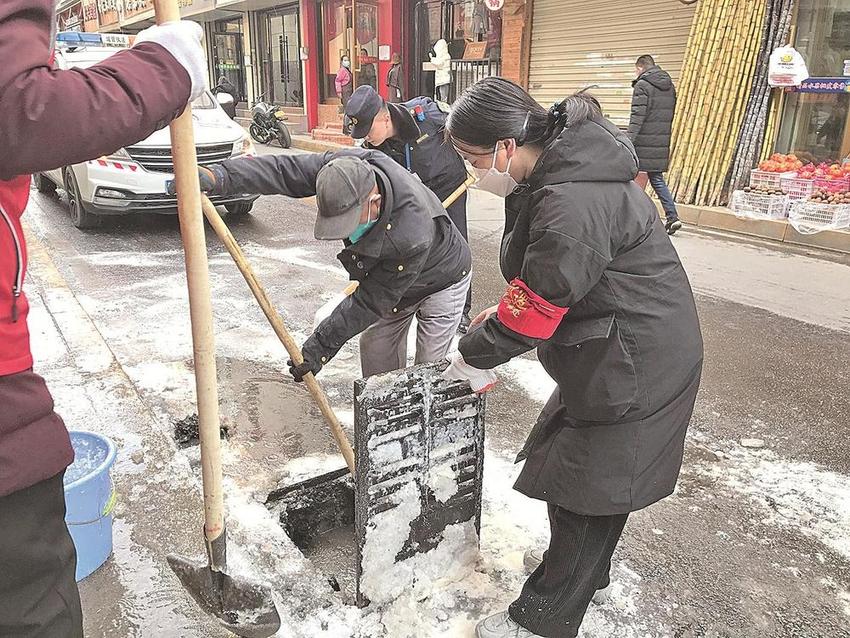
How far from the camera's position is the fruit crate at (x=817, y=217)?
7630mm

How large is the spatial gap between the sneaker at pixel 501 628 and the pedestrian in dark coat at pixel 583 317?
0.46 ft

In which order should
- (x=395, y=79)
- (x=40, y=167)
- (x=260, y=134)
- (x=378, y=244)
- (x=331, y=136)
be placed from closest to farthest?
1. (x=40, y=167)
2. (x=378, y=244)
3. (x=395, y=79)
4. (x=331, y=136)
5. (x=260, y=134)

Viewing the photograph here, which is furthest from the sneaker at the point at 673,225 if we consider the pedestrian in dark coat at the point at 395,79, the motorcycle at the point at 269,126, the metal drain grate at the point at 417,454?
the motorcycle at the point at 269,126

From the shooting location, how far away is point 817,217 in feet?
25.5

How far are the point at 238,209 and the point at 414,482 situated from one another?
7565 millimetres

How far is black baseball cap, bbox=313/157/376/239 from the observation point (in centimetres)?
259

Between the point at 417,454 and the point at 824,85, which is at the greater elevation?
the point at 824,85

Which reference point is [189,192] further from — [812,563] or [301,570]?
[812,563]

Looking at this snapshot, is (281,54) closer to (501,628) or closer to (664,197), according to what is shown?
(664,197)

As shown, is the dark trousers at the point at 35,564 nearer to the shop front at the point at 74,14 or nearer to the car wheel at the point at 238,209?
the car wheel at the point at 238,209

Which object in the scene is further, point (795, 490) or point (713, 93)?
point (713, 93)

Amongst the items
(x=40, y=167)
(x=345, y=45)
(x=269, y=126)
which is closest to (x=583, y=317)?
(x=40, y=167)

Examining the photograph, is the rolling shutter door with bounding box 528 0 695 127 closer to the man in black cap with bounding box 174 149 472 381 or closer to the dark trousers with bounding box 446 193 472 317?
the dark trousers with bounding box 446 193 472 317

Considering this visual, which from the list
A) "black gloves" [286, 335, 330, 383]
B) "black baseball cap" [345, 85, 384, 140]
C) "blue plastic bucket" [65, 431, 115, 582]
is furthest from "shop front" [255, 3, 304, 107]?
"blue plastic bucket" [65, 431, 115, 582]
